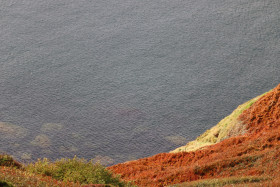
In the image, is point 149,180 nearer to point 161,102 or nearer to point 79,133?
point 79,133

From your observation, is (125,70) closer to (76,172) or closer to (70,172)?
(70,172)

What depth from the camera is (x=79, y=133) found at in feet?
292

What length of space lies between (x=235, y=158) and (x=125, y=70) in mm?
73301

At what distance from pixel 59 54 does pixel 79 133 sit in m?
37.7

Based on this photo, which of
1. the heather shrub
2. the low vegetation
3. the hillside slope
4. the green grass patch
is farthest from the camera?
the hillside slope

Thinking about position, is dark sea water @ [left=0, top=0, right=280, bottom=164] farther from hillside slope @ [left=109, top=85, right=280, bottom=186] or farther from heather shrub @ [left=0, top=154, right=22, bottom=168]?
heather shrub @ [left=0, top=154, right=22, bottom=168]

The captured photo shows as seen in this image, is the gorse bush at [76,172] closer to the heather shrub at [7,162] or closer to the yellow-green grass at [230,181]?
the heather shrub at [7,162]

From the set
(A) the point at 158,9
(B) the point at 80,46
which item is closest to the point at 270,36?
(A) the point at 158,9

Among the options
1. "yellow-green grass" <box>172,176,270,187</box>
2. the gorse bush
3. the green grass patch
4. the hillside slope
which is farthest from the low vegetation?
the green grass patch

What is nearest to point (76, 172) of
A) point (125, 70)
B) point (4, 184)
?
point (4, 184)

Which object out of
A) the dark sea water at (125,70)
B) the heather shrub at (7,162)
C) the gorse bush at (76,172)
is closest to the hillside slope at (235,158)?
the gorse bush at (76,172)

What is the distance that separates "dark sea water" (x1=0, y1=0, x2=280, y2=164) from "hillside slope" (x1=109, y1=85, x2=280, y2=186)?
29.3 m

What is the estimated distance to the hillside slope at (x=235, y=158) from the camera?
40.0 meters

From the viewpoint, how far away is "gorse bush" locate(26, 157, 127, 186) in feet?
121
